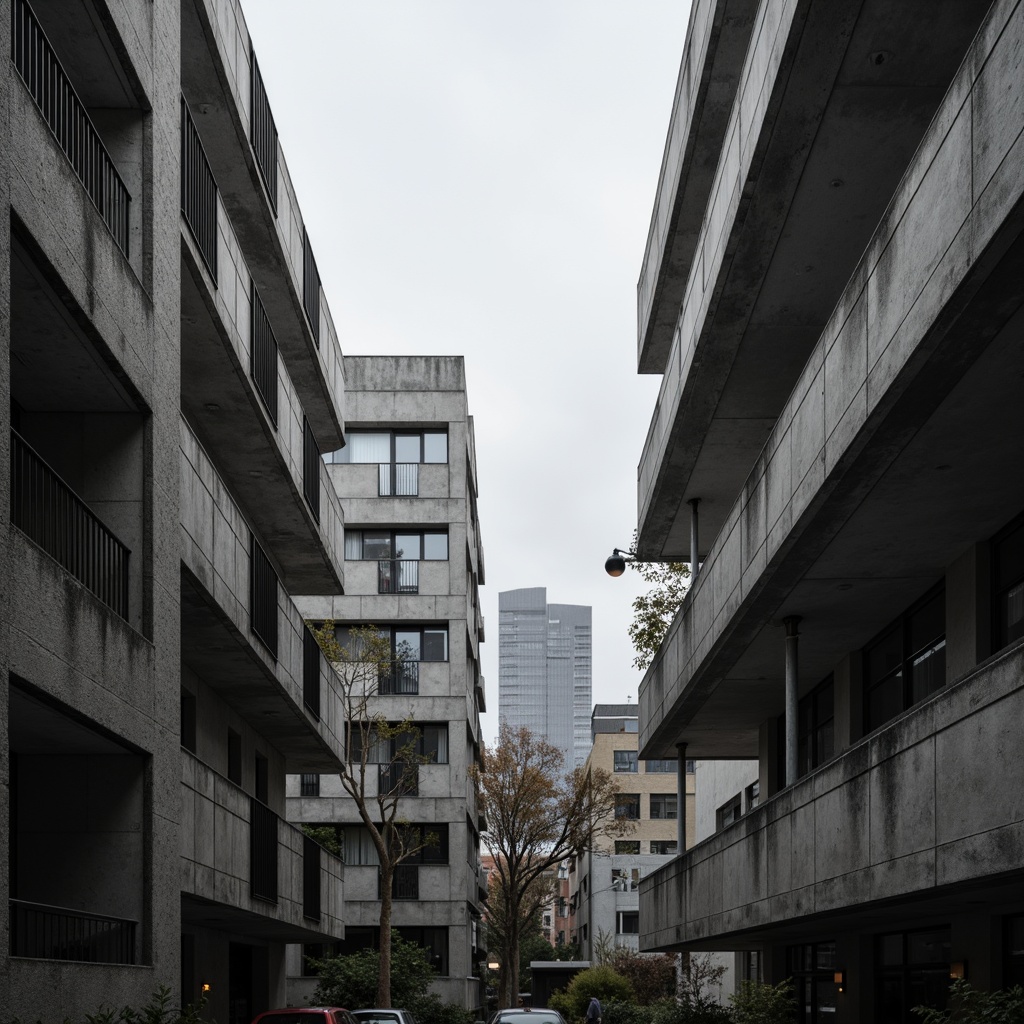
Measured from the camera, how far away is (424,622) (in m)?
51.9

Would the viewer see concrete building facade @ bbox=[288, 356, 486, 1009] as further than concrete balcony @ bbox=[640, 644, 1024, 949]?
Yes

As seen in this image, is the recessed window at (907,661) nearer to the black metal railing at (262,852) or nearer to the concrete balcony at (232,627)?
the concrete balcony at (232,627)


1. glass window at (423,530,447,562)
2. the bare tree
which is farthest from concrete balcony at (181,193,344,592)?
the bare tree

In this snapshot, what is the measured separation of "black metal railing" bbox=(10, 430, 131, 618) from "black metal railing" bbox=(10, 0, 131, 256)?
2.55 m

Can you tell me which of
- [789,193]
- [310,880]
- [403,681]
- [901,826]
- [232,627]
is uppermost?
[789,193]

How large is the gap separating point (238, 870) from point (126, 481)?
8920 millimetres

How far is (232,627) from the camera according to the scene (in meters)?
20.9

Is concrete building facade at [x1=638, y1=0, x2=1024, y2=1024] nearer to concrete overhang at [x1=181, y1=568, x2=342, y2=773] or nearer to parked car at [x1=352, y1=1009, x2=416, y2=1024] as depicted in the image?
parked car at [x1=352, y1=1009, x2=416, y2=1024]

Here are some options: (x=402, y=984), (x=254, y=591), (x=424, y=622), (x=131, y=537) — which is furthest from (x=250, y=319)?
(x=424, y=622)

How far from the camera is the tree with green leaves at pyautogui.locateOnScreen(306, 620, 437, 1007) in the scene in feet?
122

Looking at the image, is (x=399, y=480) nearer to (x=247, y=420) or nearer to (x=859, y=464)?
(x=247, y=420)

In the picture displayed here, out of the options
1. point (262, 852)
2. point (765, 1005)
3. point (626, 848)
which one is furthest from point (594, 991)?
point (626, 848)

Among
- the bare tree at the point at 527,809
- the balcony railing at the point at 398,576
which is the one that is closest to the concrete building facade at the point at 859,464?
the balcony railing at the point at 398,576

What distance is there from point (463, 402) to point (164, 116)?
36.3 metres
